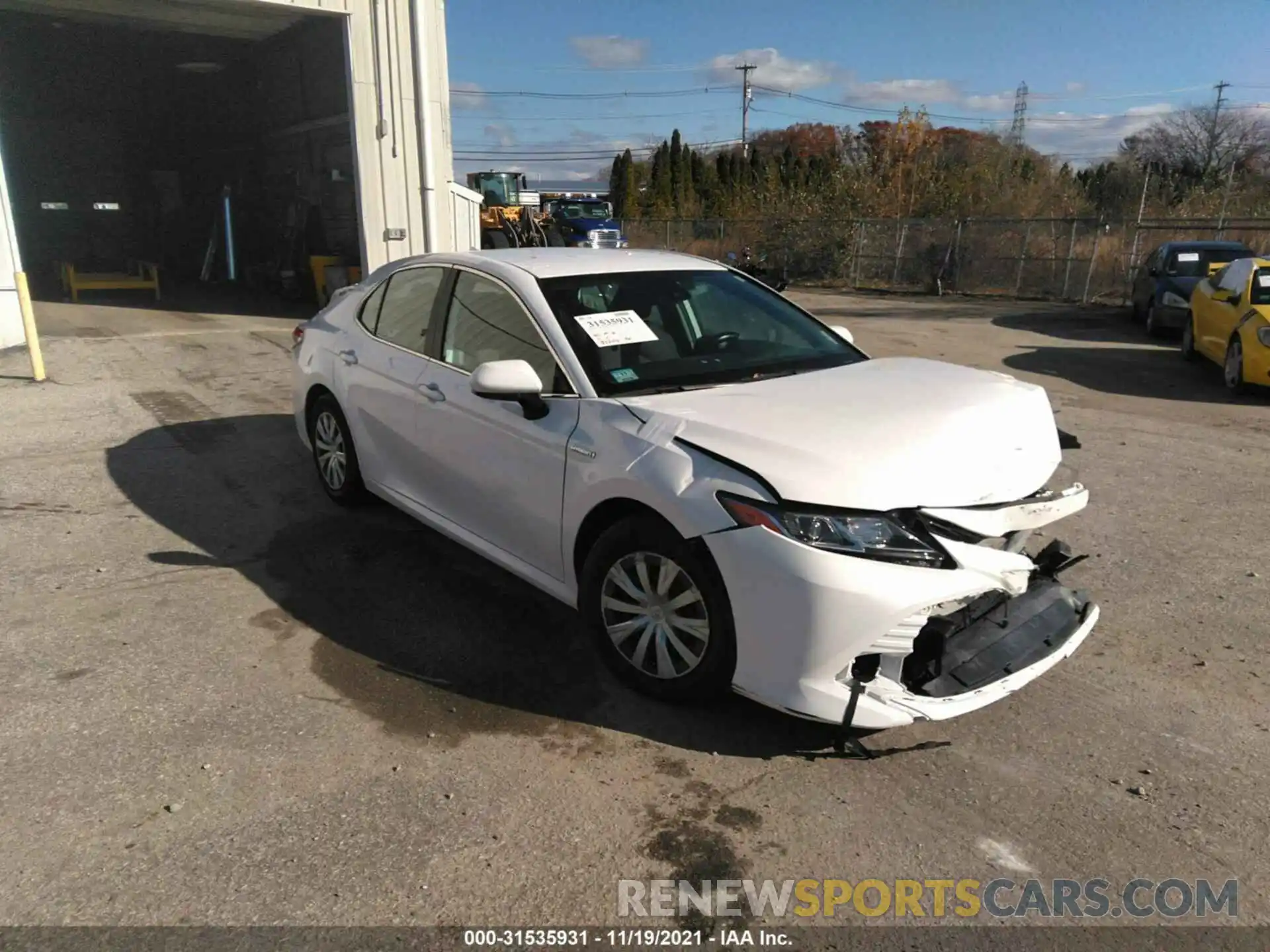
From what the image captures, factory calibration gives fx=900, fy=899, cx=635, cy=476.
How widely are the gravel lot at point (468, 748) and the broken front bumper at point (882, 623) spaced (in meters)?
0.31

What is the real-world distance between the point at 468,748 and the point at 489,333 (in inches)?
75.1

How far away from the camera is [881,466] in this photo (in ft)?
9.80

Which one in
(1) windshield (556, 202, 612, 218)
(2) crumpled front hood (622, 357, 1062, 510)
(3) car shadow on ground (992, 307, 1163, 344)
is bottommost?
(3) car shadow on ground (992, 307, 1163, 344)

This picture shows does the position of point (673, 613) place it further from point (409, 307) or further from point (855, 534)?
point (409, 307)

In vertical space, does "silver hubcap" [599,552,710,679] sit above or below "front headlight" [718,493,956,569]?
below

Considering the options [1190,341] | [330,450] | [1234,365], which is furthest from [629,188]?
[330,450]

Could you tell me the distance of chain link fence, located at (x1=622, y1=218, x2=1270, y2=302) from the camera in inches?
A: 747

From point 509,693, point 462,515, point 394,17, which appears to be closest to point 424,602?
point 462,515

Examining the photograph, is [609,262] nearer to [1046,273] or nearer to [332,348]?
[332,348]

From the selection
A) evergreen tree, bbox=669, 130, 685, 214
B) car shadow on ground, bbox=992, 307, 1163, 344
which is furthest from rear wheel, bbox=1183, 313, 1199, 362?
evergreen tree, bbox=669, 130, 685, 214

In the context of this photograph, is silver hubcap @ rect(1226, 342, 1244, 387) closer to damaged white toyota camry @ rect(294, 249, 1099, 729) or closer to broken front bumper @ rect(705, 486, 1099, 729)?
damaged white toyota camry @ rect(294, 249, 1099, 729)

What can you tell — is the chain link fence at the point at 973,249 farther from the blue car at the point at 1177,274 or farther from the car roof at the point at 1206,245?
the blue car at the point at 1177,274

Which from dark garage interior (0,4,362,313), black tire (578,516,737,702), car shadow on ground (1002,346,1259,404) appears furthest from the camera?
dark garage interior (0,4,362,313)

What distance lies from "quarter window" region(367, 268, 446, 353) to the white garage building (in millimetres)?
8615
